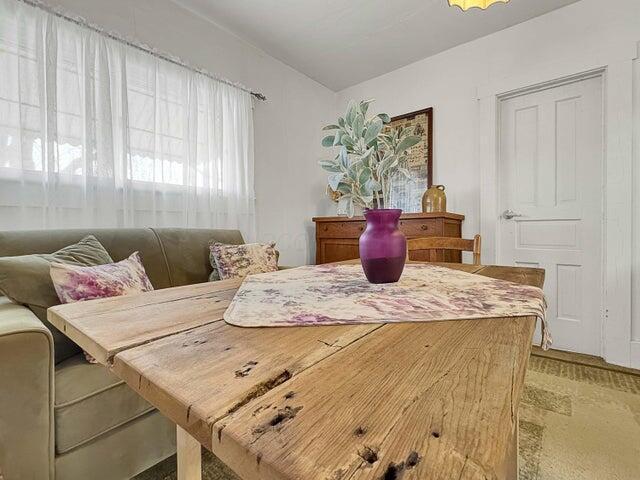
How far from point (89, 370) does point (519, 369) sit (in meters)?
1.20

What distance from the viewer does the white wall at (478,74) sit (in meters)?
2.07

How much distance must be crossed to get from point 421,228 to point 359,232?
54 centimetres

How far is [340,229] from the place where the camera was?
2.89 meters

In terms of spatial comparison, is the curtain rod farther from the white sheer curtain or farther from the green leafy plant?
the green leafy plant

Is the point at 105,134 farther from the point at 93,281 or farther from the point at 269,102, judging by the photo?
the point at 269,102

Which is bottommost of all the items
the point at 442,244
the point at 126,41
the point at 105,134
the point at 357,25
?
the point at 442,244

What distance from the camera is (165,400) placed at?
358 millimetres

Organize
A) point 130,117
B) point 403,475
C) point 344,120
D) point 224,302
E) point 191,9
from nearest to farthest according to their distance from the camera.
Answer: point 403,475, point 224,302, point 344,120, point 130,117, point 191,9

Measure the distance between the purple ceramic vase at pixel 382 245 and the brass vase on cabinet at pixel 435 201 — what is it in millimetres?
1771

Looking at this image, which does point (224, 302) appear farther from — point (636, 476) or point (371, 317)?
point (636, 476)

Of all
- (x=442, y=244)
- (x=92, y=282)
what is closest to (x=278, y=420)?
(x=92, y=282)

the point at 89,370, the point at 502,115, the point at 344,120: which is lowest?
the point at 89,370

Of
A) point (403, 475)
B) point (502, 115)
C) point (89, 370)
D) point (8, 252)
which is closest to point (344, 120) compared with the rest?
point (403, 475)

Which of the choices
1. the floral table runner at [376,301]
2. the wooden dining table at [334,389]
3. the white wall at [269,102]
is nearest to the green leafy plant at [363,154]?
the floral table runner at [376,301]
